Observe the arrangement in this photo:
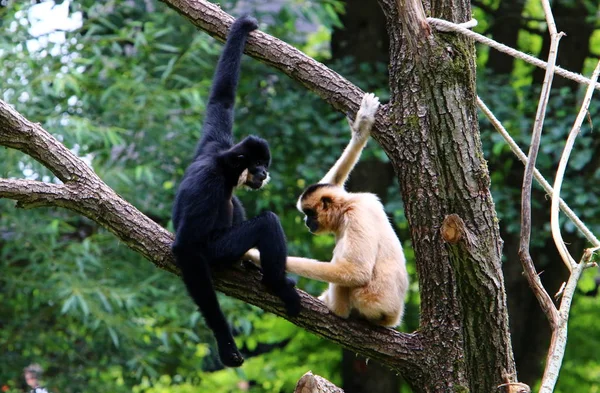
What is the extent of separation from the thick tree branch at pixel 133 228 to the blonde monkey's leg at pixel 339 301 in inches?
5.4

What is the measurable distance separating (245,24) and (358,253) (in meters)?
1.80

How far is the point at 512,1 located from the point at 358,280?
7.67m

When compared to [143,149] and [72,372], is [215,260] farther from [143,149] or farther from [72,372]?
[72,372]

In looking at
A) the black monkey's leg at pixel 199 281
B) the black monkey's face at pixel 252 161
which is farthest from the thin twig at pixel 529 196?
the black monkey's face at pixel 252 161

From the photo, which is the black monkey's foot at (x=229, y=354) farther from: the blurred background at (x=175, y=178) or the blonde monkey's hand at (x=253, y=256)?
the blurred background at (x=175, y=178)

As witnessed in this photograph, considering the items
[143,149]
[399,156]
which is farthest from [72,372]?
[399,156]

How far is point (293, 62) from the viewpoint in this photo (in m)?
5.39

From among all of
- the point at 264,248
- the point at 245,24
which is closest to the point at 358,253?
the point at 264,248

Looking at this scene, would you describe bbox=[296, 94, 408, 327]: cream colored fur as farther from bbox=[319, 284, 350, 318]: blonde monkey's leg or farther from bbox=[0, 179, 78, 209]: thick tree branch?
bbox=[0, 179, 78, 209]: thick tree branch

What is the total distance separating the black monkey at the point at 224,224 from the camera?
5.21m

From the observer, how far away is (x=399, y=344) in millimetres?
5227

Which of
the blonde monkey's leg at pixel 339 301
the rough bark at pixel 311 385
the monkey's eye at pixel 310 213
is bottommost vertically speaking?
the rough bark at pixel 311 385

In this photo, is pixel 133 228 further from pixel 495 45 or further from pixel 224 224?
pixel 495 45

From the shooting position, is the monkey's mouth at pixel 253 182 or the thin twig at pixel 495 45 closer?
the thin twig at pixel 495 45
